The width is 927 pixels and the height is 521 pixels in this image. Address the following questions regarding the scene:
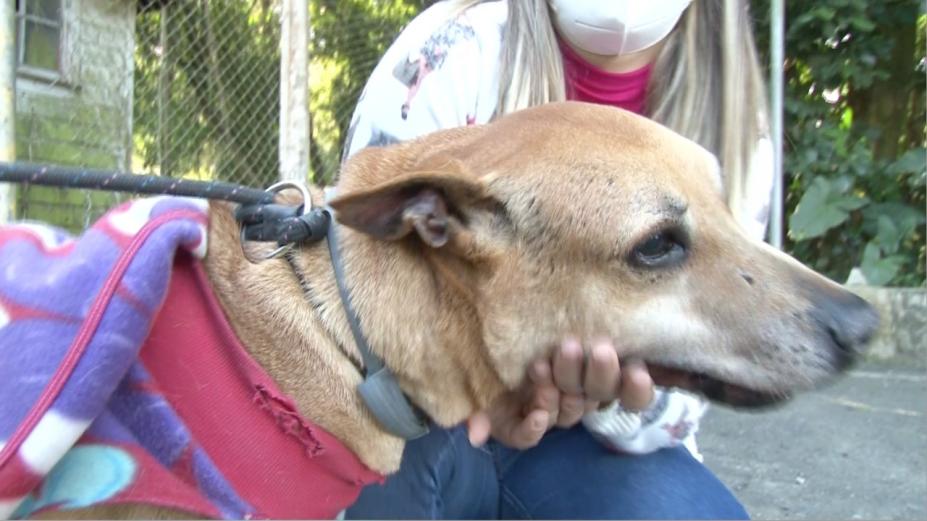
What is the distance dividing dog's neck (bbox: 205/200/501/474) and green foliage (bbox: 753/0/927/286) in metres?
5.73

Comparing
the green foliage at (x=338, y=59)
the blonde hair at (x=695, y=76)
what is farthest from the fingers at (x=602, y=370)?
the green foliage at (x=338, y=59)

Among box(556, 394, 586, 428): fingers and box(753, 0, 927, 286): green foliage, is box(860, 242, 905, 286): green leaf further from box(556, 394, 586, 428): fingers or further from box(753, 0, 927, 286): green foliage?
box(556, 394, 586, 428): fingers

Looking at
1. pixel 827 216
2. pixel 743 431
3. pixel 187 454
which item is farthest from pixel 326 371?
pixel 827 216

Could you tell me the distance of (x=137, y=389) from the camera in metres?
1.57

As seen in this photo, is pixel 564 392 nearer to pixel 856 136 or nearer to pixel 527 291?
pixel 527 291

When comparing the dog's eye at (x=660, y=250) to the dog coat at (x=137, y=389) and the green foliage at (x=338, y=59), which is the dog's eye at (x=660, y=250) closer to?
the dog coat at (x=137, y=389)

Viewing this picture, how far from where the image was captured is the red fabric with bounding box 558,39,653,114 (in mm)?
2746

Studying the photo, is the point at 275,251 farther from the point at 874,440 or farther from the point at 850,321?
the point at 874,440

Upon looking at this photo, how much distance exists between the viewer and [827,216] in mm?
7066

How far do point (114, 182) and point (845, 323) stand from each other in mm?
1370

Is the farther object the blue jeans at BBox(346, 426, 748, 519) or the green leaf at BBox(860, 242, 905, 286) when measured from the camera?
the green leaf at BBox(860, 242, 905, 286)

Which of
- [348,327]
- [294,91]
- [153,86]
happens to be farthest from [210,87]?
[348,327]

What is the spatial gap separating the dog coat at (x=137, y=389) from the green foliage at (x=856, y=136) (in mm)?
6048

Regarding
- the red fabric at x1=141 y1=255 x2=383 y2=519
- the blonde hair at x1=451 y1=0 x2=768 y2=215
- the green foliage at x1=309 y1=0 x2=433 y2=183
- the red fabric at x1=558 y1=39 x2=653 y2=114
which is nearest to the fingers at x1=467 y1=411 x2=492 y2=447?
the red fabric at x1=141 y1=255 x2=383 y2=519
